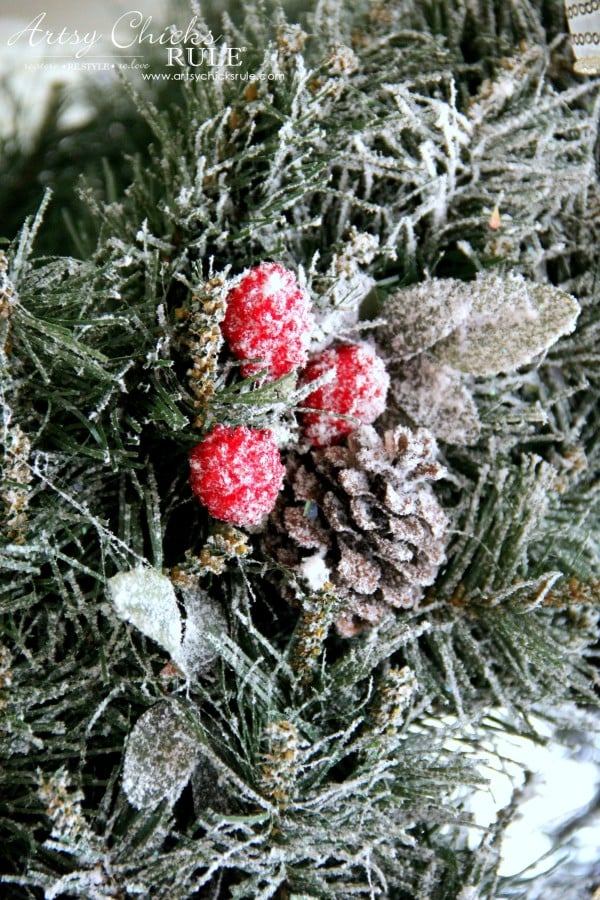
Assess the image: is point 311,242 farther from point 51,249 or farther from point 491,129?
point 51,249

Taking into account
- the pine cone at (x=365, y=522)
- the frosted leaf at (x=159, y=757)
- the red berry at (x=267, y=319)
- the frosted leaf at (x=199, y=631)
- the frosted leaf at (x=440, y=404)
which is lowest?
the frosted leaf at (x=159, y=757)

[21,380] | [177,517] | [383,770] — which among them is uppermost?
[21,380]

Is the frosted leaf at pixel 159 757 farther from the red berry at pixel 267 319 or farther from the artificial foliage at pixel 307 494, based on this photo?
the red berry at pixel 267 319

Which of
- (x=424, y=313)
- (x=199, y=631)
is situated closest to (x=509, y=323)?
(x=424, y=313)

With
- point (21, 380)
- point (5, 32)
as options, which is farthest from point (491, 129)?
point (5, 32)

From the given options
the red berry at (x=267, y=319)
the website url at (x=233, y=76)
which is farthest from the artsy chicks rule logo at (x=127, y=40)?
the red berry at (x=267, y=319)

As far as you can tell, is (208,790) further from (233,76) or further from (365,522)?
(233,76)
